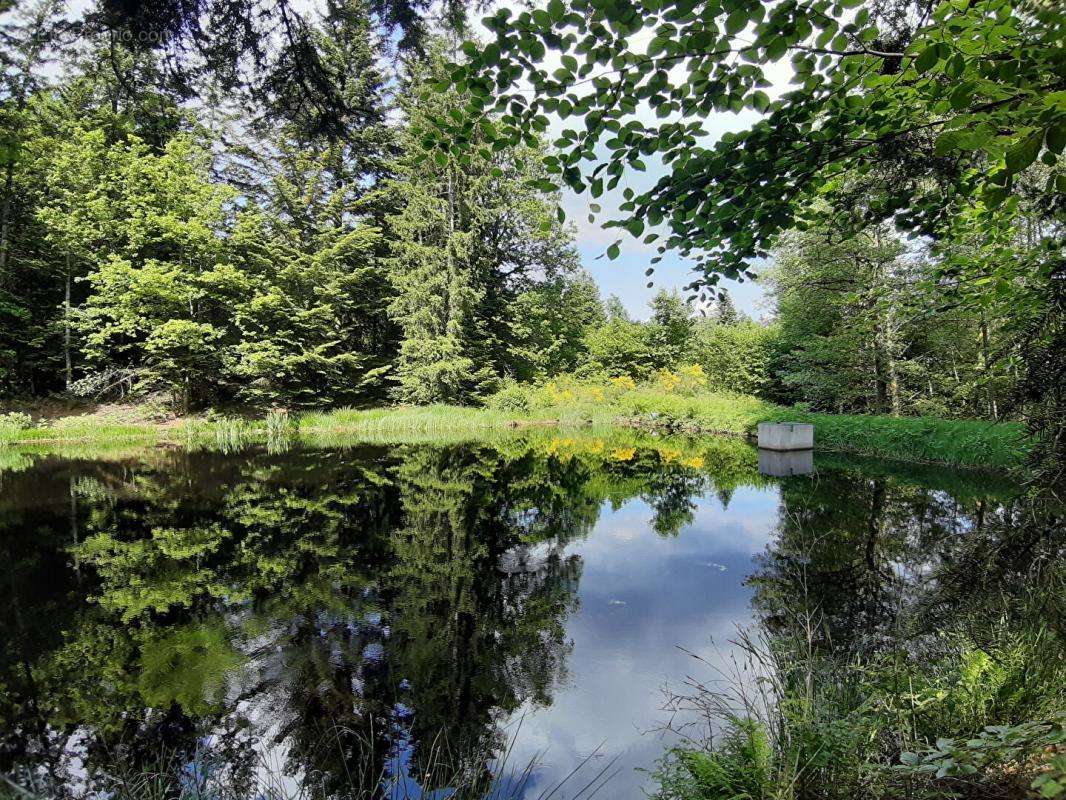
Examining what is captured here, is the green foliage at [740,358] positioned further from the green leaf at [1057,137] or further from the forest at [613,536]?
the green leaf at [1057,137]

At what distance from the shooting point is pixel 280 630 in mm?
3852

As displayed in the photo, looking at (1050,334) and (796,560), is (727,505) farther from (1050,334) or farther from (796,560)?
(1050,334)

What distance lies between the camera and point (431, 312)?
2292cm

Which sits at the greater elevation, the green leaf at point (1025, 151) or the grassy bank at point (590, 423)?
the green leaf at point (1025, 151)

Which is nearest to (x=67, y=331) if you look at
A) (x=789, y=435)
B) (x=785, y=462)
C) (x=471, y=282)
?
(x=471, y=282)

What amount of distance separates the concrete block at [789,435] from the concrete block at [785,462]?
0.13 meters

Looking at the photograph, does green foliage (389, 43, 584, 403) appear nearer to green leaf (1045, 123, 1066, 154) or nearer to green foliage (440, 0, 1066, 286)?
green foliage (440, 0, 1066, 286)

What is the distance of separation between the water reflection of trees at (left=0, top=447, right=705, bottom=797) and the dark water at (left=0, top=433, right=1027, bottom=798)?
0.07ft

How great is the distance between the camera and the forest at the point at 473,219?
7.13ft

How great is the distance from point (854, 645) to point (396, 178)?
27854 millimetres

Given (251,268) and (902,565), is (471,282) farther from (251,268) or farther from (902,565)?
(902,565)

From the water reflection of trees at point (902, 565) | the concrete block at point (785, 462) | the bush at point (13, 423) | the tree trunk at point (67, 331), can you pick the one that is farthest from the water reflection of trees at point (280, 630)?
the tree trunk at point (67, 331)

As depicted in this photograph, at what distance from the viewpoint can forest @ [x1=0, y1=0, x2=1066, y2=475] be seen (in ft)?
7.13

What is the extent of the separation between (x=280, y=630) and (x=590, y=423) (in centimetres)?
1943
